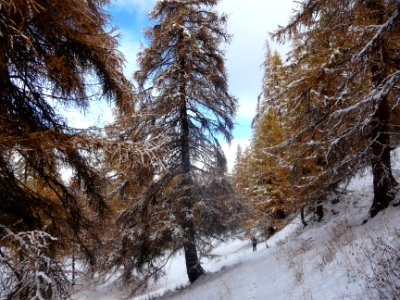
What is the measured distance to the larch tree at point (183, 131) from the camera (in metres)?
11.2

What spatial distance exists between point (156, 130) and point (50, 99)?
603 centimetres

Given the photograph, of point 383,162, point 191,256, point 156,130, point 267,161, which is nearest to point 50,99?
point 156,130

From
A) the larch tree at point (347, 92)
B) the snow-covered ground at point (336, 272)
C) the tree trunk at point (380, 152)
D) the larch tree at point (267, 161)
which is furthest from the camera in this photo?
the larch tree at point (267, 161)

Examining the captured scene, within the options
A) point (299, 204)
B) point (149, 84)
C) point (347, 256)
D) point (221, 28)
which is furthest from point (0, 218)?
point (221, 28)

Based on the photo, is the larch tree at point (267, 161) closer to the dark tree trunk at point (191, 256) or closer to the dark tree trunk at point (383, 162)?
the dark tree trunk at point (191, 256)

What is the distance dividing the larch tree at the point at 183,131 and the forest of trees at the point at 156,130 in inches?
2.0

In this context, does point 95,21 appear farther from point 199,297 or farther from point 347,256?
point 199,297

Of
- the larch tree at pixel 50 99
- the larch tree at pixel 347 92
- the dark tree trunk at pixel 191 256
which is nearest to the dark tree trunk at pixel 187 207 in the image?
the dark tree trunk at pixel 191 256

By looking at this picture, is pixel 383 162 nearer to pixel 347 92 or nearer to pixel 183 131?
pixel 347 92

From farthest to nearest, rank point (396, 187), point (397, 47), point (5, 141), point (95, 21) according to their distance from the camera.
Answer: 1. point (396, 187)
2. point (397, 47)
3. point (95, 21)
4. point (5, 141)

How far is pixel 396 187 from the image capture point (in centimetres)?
895

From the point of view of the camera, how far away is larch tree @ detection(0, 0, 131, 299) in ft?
15.3

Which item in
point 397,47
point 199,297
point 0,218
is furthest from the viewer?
point 199,297

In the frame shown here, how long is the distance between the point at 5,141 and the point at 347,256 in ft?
20.3
